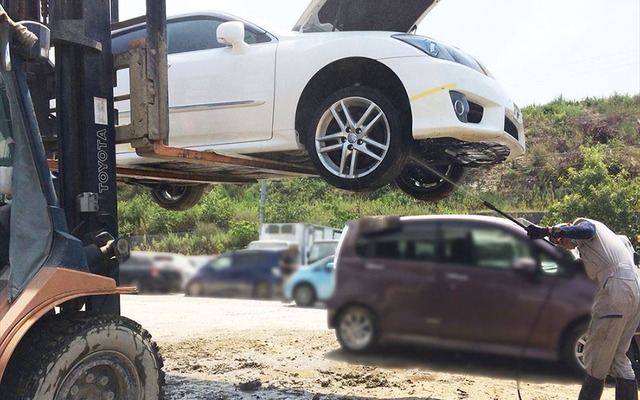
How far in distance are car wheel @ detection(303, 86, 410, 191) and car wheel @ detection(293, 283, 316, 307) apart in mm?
4789

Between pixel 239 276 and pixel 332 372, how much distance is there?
124 centimetres

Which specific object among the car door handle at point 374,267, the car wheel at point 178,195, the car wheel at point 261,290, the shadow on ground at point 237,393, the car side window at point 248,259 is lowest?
the shadow on ground at point 237,393

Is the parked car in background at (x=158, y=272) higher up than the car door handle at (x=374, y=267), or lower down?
higher up

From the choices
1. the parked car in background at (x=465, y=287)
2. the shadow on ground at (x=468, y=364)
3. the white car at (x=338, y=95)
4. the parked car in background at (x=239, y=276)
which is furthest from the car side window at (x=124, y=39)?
the shadow on ground at (x=468, y=364)

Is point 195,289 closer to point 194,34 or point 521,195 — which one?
point 194,34

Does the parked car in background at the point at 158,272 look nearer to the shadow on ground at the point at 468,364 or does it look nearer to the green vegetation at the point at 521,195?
the shadow on ground at the point at 468,364

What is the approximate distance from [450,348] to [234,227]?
38.9ft

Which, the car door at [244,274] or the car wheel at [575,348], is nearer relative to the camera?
the car wheel at [575,348]

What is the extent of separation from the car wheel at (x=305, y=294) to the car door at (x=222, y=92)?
15.0ft

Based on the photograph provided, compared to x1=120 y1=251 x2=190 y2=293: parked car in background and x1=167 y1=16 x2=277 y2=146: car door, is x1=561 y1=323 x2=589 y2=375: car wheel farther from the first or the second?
x1=120 y1=251 x2=190 y2=293: parked car in background

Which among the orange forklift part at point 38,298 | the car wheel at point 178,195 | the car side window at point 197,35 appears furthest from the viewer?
the car wheel at point 178,195

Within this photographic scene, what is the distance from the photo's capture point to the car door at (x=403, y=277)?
236 inches

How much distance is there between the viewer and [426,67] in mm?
4121

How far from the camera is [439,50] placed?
168 inches
